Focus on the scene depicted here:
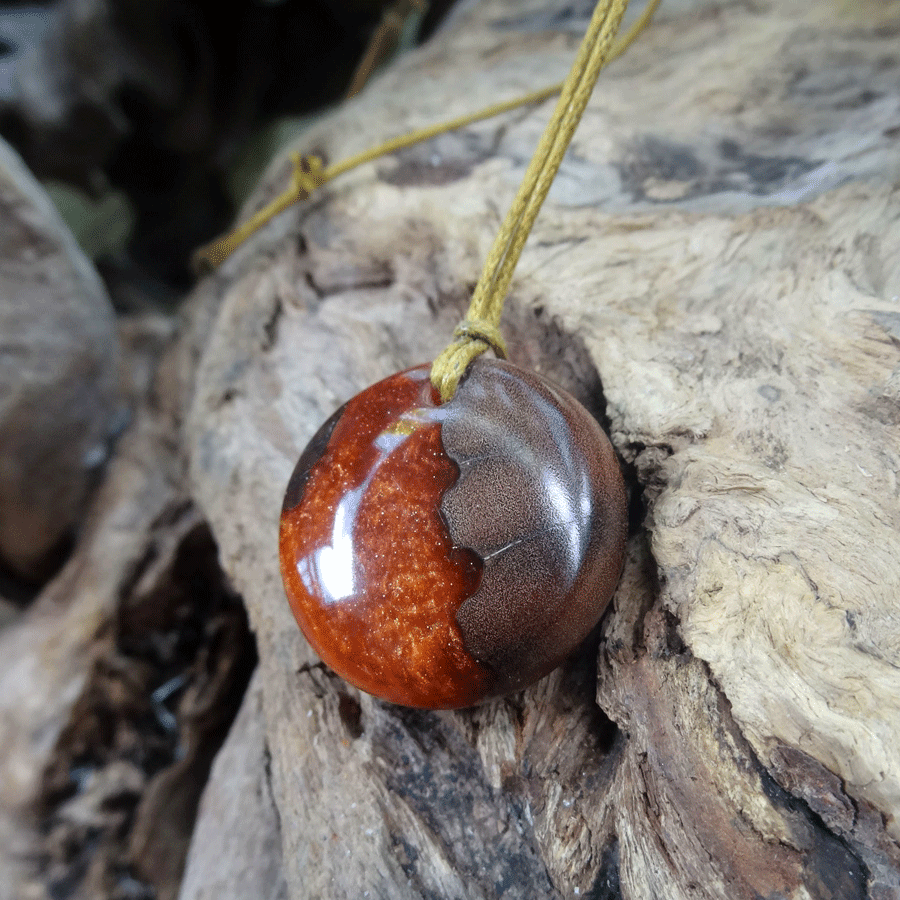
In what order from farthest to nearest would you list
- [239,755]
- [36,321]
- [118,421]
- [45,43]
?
[45,43] < [118,421] < [36,321] < [239,755]

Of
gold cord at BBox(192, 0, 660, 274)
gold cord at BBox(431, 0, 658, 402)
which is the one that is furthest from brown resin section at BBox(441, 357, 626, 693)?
gold cord at BBox(192, 0, 660, 274)

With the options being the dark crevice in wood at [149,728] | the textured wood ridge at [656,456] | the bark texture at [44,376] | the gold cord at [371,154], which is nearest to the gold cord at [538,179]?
the textured wood ridge at [656,456]

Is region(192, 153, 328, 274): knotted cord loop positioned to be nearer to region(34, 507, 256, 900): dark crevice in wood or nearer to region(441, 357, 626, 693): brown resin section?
region(34, 507, 256, 900): dark crevice in wood

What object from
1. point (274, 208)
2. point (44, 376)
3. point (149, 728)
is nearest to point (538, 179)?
point (274, 208)

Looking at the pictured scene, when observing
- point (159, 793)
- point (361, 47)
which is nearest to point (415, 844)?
point (159, 793)

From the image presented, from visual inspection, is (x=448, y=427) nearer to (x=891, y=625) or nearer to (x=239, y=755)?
(x=891, y=625)

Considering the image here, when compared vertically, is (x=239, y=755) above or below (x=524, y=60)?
below

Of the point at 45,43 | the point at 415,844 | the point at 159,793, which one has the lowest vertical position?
the point at 159,793
